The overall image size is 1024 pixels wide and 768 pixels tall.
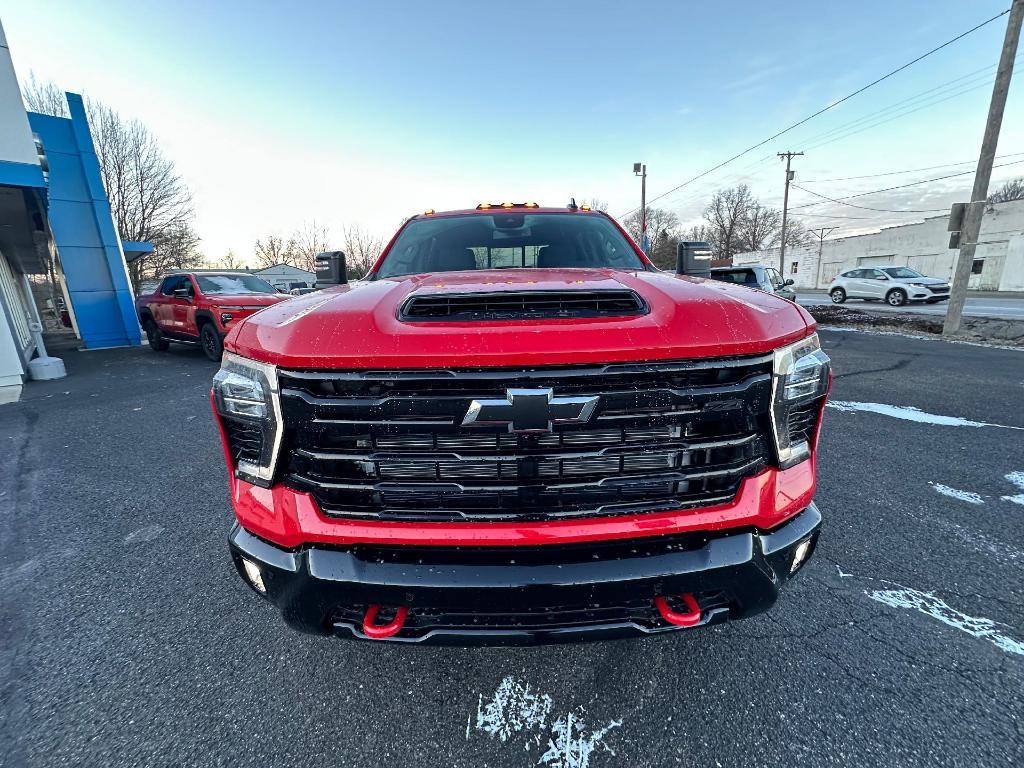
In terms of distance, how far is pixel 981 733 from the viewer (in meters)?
1.46

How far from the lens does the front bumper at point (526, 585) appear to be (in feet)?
4.18

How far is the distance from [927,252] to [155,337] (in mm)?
47769

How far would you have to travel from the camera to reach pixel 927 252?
34.0 metres

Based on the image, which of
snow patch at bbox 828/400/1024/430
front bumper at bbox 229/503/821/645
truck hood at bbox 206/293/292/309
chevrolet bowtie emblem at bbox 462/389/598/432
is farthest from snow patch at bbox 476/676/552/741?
truck hood at bbox 206/293/292/309

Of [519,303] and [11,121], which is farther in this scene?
[11,121]

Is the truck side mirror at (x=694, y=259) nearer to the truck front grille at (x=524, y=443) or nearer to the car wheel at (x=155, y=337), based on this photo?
the truck front grille at (x=524, y=443)

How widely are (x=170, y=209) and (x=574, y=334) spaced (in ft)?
136

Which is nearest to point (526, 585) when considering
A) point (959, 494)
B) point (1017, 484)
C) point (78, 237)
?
point (959, 494)

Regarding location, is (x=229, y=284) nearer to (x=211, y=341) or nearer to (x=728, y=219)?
(x=211, y=341)

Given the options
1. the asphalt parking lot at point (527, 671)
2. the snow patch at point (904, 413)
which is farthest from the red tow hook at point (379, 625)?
the snow patch at point (904, 413)

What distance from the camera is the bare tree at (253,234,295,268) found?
66438 millimetres

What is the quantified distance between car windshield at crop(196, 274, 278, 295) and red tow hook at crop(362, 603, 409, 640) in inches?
396

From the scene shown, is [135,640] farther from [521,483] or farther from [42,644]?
[521,483]

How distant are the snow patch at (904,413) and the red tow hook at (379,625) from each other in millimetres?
5502
